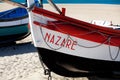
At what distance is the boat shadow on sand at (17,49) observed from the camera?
8.74 meters

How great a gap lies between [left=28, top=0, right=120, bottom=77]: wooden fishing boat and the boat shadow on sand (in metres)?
3.20

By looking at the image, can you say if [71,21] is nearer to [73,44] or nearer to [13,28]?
[73,44]

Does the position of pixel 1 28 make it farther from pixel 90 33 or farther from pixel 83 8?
pixel 83 8

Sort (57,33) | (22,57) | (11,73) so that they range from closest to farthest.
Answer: (57,33) → (11,73) → (22,57)

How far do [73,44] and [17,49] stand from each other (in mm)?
4065

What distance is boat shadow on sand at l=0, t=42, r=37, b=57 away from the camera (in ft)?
28.7

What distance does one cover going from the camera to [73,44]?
5492 mm

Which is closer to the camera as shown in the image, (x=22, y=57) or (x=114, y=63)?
(x=114, y=63)

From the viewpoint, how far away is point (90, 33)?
5438 mm

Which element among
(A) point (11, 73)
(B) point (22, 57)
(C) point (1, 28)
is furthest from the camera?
(C) point (1, 28)

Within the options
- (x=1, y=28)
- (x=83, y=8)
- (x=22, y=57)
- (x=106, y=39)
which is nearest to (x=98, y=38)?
(x=106, y=39)

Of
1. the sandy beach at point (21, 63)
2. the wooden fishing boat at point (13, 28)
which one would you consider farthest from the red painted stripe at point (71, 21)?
the wooden fishing boat at point (13, 28)

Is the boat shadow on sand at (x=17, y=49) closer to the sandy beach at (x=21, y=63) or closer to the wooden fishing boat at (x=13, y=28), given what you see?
the sandy beach at (x=21, y=63)

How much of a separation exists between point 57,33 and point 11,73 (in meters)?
2.14
